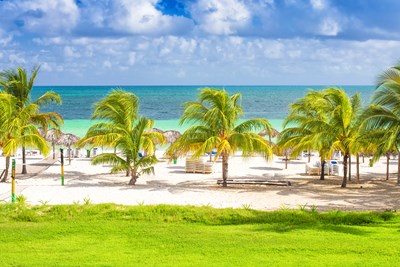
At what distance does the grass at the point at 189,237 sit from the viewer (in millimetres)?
5785

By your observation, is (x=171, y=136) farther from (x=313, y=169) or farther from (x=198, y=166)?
(x=313, y=169)

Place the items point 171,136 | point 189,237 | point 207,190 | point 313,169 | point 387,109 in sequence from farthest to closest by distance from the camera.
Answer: point 171,136
point 313,169
point 207,190
point 387,109
point 189,237

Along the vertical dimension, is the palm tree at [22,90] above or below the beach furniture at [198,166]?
above

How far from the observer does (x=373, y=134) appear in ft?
47.3

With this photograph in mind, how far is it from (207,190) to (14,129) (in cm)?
666

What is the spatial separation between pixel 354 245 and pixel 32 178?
14393 millimetres

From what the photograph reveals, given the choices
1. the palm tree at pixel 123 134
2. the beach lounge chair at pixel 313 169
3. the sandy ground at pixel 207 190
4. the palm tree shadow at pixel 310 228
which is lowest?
the sandy ground at pixel 207 190

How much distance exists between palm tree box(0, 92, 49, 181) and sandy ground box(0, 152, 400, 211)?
1207 millimetres

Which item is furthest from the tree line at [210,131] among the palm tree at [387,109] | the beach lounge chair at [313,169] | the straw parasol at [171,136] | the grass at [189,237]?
the straw parasol at [171,136]

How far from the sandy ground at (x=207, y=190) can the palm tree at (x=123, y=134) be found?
739 millimetres

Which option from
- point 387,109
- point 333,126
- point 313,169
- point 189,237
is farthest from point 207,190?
point 189,237

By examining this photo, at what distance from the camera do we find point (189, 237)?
259 inches

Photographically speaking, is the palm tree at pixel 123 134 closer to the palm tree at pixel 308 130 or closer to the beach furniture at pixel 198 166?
the beach furniture at pixel 198 166

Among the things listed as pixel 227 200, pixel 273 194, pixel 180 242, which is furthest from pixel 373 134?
pixel 180 242
